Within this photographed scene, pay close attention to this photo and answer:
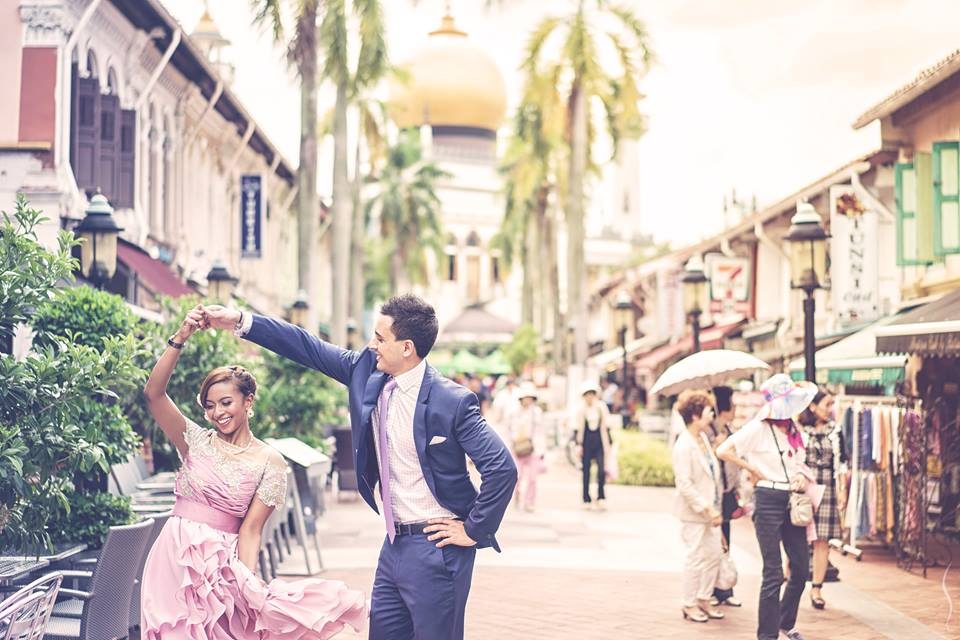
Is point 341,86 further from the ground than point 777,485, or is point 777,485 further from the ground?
point 341,86

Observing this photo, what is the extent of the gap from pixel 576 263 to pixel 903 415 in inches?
803

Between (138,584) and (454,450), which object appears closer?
(454,450)

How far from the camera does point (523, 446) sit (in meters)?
20.1

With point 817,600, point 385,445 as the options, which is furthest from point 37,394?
point 817,600

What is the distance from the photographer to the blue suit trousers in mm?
5672

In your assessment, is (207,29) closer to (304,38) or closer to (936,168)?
(304,38)

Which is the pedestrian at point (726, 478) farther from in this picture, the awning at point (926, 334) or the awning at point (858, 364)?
the awning at point (858, 364)

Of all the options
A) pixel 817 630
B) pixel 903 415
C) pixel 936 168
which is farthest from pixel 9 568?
pixel 936 168

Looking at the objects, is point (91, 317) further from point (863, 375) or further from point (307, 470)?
point (863, 375)

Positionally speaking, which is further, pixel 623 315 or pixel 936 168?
pixel 623 315

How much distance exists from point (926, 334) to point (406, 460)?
816 centimetres

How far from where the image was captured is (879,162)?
64.5 feet

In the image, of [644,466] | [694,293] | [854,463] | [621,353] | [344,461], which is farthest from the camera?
[621,353]

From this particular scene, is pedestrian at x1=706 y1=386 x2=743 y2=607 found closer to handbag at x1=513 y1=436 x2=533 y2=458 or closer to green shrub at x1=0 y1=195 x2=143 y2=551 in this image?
green shrub at x1=0 y1=195 x2=143 y2=551
